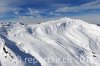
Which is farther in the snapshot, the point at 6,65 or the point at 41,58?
the point at 41,58

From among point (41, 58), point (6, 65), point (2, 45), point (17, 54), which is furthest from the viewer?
point (41, 58)

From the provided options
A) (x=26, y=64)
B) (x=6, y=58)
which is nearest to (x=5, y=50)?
(x=6, y=58)

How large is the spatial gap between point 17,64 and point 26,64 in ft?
24.7

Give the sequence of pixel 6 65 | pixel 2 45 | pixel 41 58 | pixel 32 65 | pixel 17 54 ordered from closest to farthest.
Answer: pixel 6 65, pixel 32 65, pixel 17 54, pixel 2 45, pixel 41 58

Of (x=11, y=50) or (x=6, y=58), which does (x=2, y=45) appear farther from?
(x=6, y=58)

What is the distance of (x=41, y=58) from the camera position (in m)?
199

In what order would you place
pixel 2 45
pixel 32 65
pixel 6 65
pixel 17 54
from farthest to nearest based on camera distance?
1. pixel 2 45
2. pixel 17 54
3. pixel 32 65
4. pixel 6 65

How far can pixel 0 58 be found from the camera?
160 m

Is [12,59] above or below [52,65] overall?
above

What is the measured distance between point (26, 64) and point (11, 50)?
36.1m

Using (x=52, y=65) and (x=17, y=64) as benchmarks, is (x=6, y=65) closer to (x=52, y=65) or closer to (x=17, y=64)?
(x=17, y=64)

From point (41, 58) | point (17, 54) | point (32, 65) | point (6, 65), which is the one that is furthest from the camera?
point (41, 58)

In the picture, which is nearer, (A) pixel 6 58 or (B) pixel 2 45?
(A) pixel 6 58

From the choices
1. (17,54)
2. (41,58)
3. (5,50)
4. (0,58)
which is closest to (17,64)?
(0,58)
